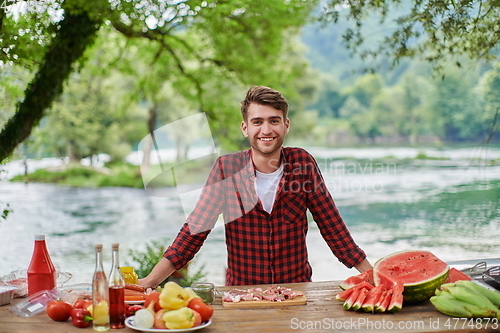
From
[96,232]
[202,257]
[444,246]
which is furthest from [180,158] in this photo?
[444,246]

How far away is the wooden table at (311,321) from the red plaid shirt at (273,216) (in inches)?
24.5

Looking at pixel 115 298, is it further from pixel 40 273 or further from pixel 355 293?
pixel 355 293

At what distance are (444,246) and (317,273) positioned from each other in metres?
3.44

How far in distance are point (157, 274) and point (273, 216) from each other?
66cm

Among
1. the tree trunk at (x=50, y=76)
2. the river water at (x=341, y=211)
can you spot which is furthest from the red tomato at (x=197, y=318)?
the river water at (x=341, y=211)

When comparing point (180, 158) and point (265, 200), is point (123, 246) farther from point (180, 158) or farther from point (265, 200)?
point (265, 200)

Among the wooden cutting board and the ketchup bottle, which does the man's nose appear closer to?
the wooden cutting board

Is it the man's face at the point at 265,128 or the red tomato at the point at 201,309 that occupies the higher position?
the man's face at the point at 265,128

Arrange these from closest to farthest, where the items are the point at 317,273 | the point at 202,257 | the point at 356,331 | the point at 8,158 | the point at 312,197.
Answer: the point at 356,331 < the point at 312,197 < the point at 8,158 < the point at 317,273 < the point at 202,257

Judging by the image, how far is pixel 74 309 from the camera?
1.97 meters

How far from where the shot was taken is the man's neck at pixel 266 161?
8.86 ft

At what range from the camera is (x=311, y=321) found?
1.96m

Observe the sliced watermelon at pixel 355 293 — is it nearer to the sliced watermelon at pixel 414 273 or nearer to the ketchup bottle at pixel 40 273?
the sliced watermelon at pixel 414 273

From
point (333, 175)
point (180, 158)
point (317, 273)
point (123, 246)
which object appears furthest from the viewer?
point (333, 175)
